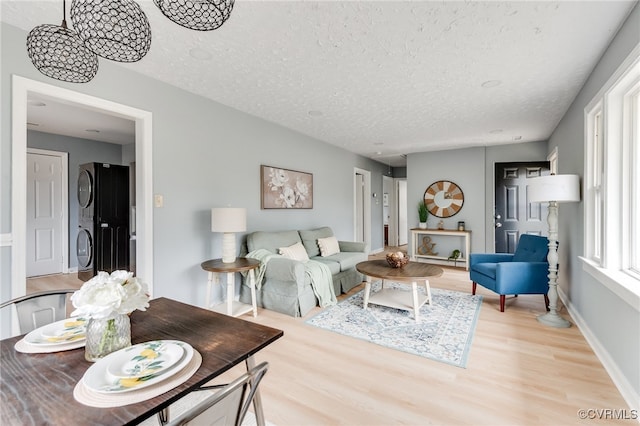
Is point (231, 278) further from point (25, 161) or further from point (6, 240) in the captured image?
point (25, 161)

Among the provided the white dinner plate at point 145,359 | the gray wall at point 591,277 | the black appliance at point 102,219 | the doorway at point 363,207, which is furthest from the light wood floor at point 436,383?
the doorway at point 363,207

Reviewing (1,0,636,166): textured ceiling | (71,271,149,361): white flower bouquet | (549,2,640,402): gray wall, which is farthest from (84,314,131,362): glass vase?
(549,2,640,402): gray wall

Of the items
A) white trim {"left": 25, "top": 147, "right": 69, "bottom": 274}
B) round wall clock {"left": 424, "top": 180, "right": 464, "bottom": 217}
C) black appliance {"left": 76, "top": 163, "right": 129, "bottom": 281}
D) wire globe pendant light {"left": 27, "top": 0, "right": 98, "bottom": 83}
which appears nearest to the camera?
wire globe pendant light {"left": 27, "top": 0, "right": 98, "bottom": 83}

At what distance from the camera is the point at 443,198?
19.7 ft

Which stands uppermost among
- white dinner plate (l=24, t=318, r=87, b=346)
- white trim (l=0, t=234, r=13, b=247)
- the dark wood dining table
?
white trim (l=0, t=234, r=13, b=247)

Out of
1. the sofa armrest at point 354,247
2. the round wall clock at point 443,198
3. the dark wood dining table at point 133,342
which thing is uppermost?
the round wall clock at point 443,198

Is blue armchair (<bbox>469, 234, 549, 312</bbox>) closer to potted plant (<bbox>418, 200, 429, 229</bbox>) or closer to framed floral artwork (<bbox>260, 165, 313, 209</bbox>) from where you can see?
potted plant (<bbox>418, 200, 429, 229</bbox>)

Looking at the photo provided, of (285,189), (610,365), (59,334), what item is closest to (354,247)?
(285,189)

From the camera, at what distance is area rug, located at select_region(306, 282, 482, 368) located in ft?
7.97

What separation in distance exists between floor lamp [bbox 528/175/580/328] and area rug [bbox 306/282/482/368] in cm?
68

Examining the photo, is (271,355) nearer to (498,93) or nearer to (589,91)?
(498,93)

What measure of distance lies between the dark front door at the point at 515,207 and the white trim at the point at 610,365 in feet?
8.01

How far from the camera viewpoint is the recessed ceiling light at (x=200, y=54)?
2240mm

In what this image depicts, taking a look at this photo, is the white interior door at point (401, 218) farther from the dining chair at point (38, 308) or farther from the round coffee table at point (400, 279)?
the dining chair at point (38, 308)
